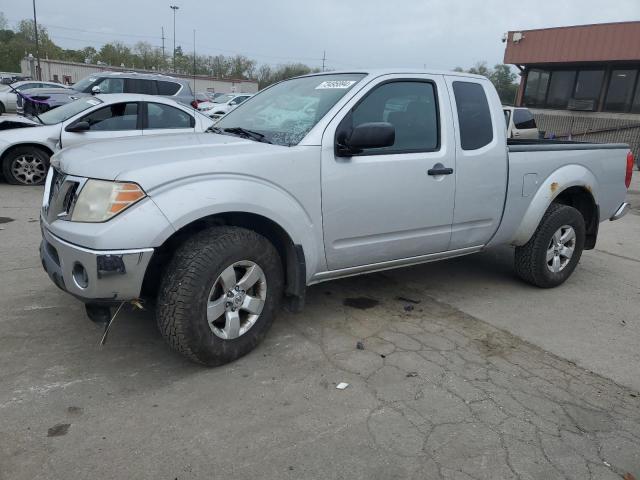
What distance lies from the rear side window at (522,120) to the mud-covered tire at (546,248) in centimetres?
1063

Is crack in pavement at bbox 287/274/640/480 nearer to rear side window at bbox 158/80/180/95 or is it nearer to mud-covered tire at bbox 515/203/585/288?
mud-covered tire at bbox 515/203/585/288

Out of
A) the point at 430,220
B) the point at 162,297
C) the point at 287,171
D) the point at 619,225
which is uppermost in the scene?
the point at 287,171

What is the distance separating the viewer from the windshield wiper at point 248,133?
11.2ft

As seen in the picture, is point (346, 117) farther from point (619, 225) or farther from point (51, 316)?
point (619, 225)

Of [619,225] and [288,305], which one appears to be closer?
[288,305]

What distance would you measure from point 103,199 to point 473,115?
285 centimetres

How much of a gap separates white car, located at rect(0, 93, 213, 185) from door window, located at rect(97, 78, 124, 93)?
174 inches

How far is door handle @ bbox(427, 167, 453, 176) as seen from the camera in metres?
3.77

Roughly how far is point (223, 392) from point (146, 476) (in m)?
0.72

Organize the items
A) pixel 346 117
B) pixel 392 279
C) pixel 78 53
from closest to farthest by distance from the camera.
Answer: pixel 346 117 < pixel 392 279 < pixel 78 53

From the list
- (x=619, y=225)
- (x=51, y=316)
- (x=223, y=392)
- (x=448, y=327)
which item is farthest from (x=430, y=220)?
(x=619, y=225)

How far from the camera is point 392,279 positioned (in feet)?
Answer: 16.2

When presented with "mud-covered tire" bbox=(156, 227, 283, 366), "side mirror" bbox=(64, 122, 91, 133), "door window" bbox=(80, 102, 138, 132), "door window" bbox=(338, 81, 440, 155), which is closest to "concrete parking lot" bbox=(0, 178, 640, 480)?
"mud-covered tire" bbox=(156, 227, 283, 366)

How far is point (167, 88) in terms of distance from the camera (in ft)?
40.9
